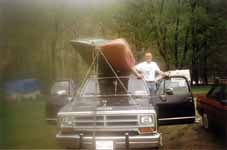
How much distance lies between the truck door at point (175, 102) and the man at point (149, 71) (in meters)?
0.10

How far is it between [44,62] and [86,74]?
0.50m

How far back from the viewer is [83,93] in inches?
149

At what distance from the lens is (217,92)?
390cm

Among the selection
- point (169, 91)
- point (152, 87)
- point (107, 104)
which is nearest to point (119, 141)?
point (107, 104)

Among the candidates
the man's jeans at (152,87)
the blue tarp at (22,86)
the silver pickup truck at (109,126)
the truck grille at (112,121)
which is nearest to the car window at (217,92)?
the man's jeans at (152,87)

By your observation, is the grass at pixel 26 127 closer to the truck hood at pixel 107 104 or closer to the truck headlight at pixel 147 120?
the truck hood at pixel 107 104

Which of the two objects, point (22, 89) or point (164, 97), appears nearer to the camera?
point (22, 89)

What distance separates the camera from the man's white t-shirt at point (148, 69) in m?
3.96

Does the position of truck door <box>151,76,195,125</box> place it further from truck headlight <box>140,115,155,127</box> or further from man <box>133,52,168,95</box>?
truck headlight <box>140,115,155,127</box>

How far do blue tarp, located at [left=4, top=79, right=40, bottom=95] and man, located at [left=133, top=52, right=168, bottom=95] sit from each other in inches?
46.2

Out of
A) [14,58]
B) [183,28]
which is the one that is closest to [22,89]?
[14,58]

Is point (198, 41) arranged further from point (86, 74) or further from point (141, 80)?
point (86, 74)

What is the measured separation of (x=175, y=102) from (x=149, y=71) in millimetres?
489

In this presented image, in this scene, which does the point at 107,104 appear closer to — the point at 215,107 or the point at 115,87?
the point at 115,87
